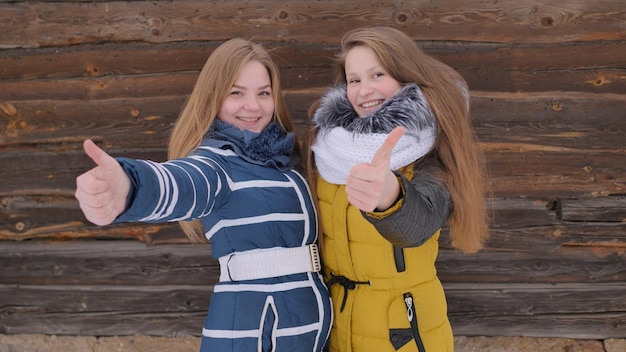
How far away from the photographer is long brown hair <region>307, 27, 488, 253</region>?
2.11m

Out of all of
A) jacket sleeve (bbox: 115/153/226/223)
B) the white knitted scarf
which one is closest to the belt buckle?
the white knitted scarf

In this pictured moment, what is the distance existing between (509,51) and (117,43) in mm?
2192

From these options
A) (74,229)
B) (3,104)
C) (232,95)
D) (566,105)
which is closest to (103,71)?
(3,104)

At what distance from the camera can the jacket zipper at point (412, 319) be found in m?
2.08

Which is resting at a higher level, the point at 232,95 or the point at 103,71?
the point at 232,95

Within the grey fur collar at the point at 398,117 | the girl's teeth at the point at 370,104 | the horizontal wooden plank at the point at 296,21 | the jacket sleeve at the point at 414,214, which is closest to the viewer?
the jacket sleeve at the point at 414,214

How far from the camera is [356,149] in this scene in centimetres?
205

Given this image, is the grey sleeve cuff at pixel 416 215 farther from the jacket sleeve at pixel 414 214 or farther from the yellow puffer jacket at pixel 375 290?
the yellow puffer jacket at pixel 375 290

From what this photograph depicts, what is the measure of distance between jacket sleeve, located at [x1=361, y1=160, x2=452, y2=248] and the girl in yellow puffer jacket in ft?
0.04

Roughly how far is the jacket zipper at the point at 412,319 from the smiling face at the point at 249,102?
87 centimetres

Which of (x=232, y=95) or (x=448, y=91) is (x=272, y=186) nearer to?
(x=232, y=95)

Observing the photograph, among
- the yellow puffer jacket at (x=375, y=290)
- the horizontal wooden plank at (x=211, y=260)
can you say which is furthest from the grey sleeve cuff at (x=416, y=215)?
the horizontal wooden plank at (x=211, y=260)

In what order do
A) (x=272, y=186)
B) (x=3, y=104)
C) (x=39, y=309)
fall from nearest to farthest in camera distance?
(x=272, y=186), (x=3, y=104), (x=39, y=309)

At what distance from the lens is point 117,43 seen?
3338 mm
